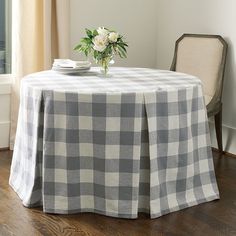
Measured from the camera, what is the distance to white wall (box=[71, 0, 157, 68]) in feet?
12.7

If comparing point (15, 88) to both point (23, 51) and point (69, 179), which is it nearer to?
point (23, 51)

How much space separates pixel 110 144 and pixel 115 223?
1.36ft

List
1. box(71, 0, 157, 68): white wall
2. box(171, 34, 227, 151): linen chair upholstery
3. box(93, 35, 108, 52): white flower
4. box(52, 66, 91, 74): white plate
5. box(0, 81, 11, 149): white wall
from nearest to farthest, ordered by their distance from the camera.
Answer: box(93, 35, 108, 52): white flower
box(52, 66, 91, 74): white plate
box(171, 34, 227, 151): linen chair upholstery
box(0, 81, 11, 149): white wall
box(71, 0, 157, 68): white wall

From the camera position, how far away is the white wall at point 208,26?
356 centimetres

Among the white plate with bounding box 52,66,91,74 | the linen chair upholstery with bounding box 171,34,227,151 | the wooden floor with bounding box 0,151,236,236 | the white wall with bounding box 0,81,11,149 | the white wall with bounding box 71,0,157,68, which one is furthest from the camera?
the white wall with bounding box 71,0,157,68

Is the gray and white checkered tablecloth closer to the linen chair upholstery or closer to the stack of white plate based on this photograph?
the stack of white plate

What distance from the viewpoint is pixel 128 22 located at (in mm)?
4156

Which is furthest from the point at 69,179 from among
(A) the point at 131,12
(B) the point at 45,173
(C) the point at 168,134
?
(A) the point at 131,12

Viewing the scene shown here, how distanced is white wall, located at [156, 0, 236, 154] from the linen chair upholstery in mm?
98

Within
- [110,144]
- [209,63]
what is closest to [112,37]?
[110,144]

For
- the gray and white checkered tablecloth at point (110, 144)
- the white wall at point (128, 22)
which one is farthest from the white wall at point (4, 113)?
the gray and white checkered tablecloth at point (110, 144)

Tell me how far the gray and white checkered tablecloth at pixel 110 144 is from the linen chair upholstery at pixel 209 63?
88 cm

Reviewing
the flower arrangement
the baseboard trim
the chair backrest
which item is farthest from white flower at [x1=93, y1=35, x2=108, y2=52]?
the baseboard trim

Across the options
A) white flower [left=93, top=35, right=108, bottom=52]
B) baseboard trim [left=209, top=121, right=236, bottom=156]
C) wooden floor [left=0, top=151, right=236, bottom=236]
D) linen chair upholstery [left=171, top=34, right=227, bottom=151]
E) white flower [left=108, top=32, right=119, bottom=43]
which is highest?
white flower [left=108, top=32, right=119, bottom=43]
